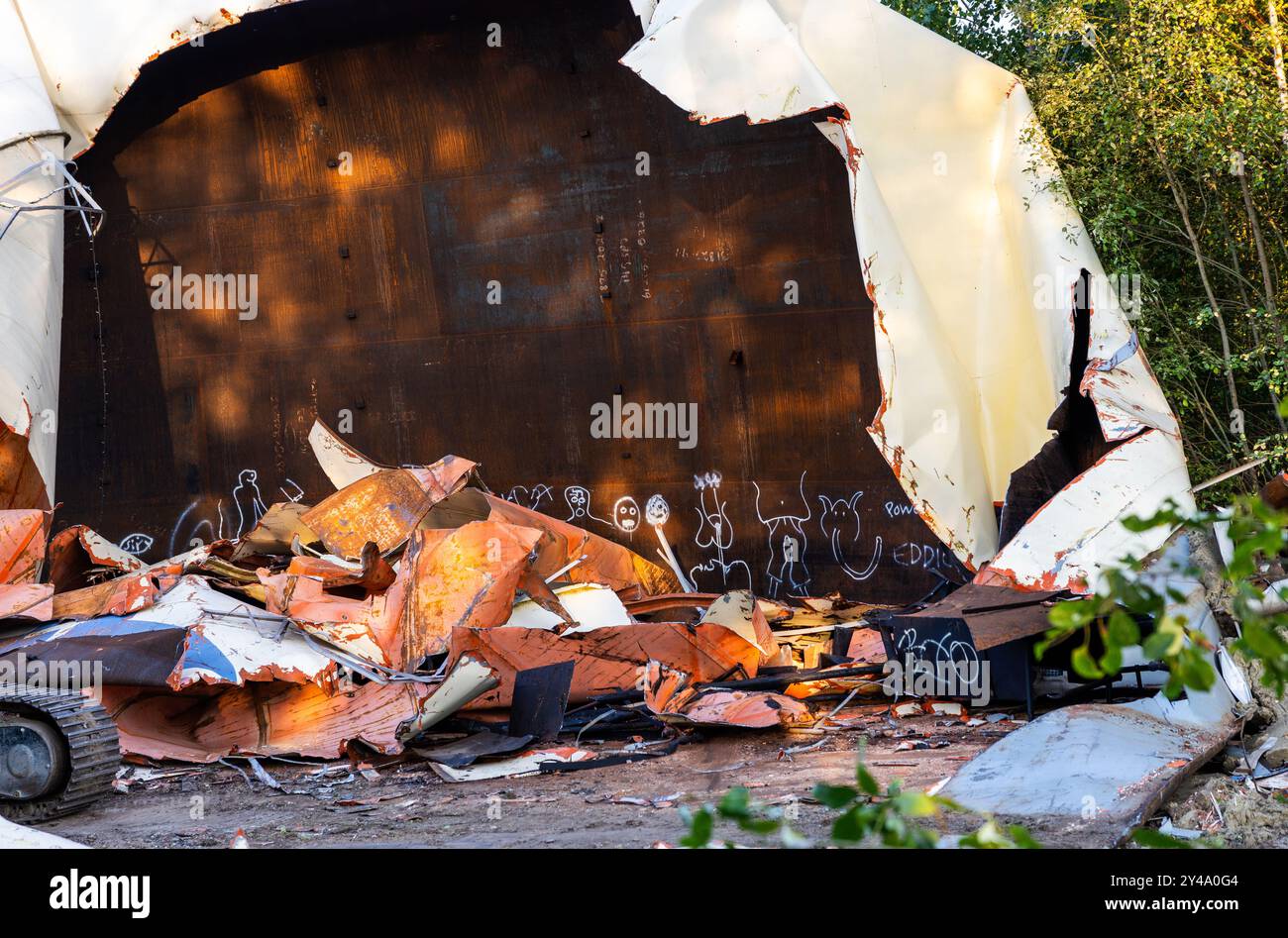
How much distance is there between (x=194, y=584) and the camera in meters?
8.29

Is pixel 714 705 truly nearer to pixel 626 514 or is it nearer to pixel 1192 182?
pixel 626 514

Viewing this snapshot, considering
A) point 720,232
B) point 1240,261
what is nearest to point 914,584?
point 720,232

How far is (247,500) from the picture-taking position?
13250 mm

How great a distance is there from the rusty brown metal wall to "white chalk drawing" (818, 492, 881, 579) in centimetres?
3

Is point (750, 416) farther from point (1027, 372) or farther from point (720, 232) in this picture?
point (1027, 372)

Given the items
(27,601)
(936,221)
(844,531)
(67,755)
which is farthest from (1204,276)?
(27,601)

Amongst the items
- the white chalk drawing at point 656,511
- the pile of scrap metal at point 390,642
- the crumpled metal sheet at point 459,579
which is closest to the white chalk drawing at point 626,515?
the white chalk drawing at point 656,511

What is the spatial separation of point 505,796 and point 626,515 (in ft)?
21.7

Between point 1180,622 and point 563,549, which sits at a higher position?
point 1180,622

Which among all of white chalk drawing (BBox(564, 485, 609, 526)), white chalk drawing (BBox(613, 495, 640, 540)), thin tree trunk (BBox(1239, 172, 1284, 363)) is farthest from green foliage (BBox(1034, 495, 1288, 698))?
white chalk drawing (BBox(564, 485, 609, 526))

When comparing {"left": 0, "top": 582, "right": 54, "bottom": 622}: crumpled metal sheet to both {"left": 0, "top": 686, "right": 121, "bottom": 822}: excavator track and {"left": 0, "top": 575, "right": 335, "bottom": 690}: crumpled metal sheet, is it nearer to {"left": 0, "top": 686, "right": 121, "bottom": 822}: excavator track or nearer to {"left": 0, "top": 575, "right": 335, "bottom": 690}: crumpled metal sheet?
{"left": 0, "top": 575, "right": 335, "bottom": 690}: crumpled metal sheet

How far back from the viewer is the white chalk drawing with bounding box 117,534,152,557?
1325 centimetres

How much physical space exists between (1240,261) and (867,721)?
741 cm
